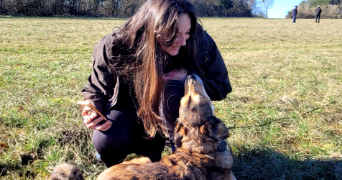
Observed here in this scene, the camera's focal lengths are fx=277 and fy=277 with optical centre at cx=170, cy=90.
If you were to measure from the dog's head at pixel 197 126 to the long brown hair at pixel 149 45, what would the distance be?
0.35m

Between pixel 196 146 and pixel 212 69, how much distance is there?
41.1 inches

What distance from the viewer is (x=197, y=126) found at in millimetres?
2893

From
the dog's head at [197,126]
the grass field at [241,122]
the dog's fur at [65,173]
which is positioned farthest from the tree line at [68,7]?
the dog's fur at [65,173]

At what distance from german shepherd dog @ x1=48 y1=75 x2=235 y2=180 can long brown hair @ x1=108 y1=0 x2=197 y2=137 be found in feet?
1.20

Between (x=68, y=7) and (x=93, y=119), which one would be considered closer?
(x=93, y=119)

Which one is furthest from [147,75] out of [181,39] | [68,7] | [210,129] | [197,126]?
[68,7]

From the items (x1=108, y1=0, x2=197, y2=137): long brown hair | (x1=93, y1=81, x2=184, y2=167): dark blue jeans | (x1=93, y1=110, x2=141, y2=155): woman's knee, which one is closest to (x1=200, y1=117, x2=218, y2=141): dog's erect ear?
(x1=93, y1=81, x2=184, y2=167): dark blue jeans

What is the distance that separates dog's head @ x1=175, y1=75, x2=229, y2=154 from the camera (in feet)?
9.35

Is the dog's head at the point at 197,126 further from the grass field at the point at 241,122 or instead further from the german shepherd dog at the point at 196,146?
the grass field at the point at 241,122

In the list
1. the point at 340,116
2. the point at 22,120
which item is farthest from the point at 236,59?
the point at 22,120

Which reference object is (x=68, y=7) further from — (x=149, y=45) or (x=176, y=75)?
(x=149, y=45)

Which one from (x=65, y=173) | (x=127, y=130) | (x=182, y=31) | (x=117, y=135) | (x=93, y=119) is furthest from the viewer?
(x=127, y=130)

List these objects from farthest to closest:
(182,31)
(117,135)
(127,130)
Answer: (127,130) < (117,135) < (182,31)

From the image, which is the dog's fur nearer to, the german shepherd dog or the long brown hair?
the german shepherd dog
